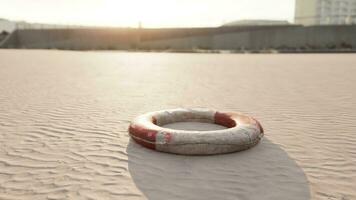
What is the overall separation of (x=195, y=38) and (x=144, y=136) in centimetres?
3184

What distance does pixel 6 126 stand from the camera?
206 inches

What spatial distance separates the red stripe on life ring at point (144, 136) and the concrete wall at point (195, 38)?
3060 cm

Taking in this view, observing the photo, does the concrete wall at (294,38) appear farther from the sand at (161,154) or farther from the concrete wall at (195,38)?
the sand at (161,154)

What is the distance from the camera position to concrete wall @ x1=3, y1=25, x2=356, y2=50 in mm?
31938

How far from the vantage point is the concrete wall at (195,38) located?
3194cm

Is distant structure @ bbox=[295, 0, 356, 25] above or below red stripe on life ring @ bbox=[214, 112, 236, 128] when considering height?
above

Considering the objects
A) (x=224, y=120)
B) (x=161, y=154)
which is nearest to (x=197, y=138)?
(x=161, y=154)

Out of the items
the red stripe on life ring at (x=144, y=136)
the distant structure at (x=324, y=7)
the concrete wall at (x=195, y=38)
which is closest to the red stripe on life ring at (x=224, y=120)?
the red stripe on life ring at (x=144, y=136)

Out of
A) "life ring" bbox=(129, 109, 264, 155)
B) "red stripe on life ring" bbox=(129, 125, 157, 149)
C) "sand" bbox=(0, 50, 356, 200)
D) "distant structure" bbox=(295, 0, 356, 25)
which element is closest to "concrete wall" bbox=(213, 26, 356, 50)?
"sand" bbox=(0, 50, 356, 200)

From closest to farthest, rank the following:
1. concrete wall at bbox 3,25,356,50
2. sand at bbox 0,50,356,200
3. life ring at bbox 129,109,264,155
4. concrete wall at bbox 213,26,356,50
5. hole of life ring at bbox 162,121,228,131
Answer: sand at bbox 0,50,356,200
life ring at bbox 129,109,264,155
hole of life ring at bbox 162,121,228,131
concrete wall at bbox 213,26,356,50
concrete wall at bbox 3,25,356,50

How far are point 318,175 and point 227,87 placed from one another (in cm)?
598

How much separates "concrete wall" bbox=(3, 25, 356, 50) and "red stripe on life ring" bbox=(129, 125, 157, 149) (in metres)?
30.6

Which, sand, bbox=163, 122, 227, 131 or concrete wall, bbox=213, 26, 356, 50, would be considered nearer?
sand, bbox=163, 122, 227, 131

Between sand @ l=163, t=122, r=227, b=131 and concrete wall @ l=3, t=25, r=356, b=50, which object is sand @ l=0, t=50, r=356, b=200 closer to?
sand @ l=163, t=122, r=227, b=131
